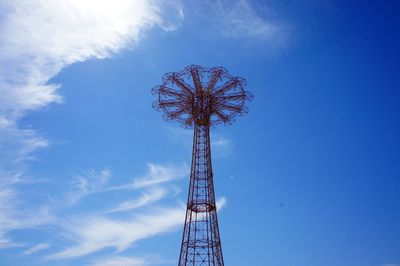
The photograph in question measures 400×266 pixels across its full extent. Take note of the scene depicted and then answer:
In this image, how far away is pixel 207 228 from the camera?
41031mm

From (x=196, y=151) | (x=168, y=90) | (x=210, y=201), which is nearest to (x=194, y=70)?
(x=168, y=90)

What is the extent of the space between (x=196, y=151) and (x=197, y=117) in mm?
3201

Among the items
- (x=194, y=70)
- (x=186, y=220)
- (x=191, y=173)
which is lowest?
(x=186, y=220)

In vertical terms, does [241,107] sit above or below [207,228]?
above

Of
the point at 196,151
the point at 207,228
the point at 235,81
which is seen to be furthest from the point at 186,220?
the point at 235,81

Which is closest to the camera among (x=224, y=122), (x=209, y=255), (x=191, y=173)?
(x=209, y=255)

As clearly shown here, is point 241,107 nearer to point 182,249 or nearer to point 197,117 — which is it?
point 197,117

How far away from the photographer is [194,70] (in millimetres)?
44281

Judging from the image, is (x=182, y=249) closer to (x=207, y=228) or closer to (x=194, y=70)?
(x=207, y=228)

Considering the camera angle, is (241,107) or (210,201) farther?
(241,107)

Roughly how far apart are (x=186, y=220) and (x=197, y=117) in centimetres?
948

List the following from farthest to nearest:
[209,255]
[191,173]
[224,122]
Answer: [224,122]
[191,173]
[209,255]

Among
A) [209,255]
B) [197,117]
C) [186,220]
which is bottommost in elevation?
[209,255]

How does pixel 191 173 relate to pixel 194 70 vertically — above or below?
below
